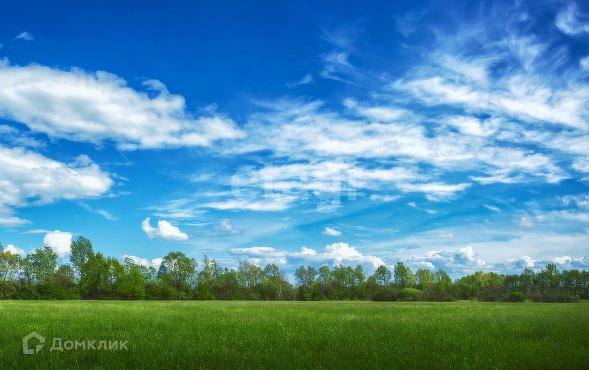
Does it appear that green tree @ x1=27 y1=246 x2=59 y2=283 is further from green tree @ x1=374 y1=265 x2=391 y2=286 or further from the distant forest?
green tree @ x1=374 y1=265 x2=391 y2=286

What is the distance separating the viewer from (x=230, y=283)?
105 meters

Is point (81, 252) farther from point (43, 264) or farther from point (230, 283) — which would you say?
point (230, 283)

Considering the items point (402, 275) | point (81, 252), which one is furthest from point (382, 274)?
point (81, 252)

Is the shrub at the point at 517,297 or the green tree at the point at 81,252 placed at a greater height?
the green tree at the point at 81,252

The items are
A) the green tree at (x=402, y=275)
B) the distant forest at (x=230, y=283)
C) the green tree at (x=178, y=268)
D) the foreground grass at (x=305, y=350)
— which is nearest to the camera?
the foreground grass at (x=305, y=350)

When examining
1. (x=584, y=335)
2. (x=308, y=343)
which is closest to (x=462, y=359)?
(x=308, y=343)

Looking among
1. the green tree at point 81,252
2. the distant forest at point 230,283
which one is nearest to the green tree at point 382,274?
the distant forest at point 230,283

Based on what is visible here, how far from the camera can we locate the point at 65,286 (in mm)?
82312

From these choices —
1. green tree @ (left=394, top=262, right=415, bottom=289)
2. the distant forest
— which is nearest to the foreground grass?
the distant forest

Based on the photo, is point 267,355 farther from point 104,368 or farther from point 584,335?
point 584,335

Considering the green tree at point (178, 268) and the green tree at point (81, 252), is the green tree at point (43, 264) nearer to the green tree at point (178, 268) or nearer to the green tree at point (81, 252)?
the green tree at point (81, 252)

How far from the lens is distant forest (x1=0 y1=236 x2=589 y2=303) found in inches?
3236

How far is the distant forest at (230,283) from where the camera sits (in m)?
82.2

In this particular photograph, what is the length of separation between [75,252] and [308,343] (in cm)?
10115
